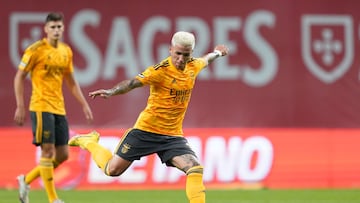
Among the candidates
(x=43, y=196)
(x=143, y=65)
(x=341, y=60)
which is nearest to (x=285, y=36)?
(x=341, y=60)

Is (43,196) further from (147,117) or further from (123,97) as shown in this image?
(147,117)

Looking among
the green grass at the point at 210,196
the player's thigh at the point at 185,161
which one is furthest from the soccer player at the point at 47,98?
the player's thigh at the point at 185,161

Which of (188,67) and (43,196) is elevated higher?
(188,67)

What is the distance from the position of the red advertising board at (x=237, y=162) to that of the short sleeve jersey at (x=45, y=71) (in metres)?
3.71

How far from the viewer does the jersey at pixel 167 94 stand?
10320 mm

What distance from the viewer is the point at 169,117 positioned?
10.6 m

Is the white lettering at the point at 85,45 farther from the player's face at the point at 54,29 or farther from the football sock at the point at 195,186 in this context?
the football sock at the point at 195,186

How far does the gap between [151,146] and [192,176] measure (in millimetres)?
714

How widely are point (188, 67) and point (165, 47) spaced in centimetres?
687

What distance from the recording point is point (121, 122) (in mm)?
17297

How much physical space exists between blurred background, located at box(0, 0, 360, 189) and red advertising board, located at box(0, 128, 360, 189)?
0.02 meters

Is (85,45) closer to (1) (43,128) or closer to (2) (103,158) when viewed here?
(1) (43,128)

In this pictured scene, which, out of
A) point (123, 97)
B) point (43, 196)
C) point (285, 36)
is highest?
point (285, 36)

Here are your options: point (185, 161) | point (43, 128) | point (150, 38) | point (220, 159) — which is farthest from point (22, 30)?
point (185, 161)
